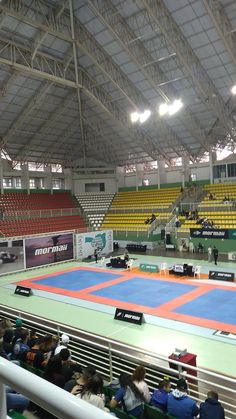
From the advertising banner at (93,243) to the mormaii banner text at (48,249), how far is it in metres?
1.02

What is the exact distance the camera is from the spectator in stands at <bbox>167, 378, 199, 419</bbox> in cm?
603

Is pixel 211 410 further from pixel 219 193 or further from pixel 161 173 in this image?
pixel 161 173

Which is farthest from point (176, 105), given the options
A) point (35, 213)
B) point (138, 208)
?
point (35, 213)

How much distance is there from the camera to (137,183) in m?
48.0

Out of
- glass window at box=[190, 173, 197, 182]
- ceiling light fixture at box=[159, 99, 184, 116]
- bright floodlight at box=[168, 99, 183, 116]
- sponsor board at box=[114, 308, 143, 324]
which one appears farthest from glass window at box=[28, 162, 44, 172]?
sponsor board at box=[114, 308, 143, 324]

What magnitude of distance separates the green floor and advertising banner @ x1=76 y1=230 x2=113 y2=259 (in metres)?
12.5

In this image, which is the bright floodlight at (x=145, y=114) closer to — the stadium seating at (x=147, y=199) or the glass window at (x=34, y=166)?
the stadium seating at (x=147, y=199)

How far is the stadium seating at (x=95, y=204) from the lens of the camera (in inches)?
1705

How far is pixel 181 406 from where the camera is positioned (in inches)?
240

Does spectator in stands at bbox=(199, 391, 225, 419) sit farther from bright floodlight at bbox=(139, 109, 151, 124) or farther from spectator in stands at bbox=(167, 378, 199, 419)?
bright floodlight at bbox=(139, 109, 151, 124)

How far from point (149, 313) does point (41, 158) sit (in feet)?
116

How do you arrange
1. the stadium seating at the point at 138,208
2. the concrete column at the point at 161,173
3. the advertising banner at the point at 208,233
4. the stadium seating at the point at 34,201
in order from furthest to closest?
1. the concrete column at the point at 161,173
2. the stadium seating at the point at 34,201
3. the stadium seating at the point at 138,208
4. the advertising banner at the point at 208,233

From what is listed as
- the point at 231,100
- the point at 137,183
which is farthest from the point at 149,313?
the point at 137,183

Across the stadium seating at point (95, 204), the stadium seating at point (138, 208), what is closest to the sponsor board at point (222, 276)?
the stadium seating at point (138, 208)
